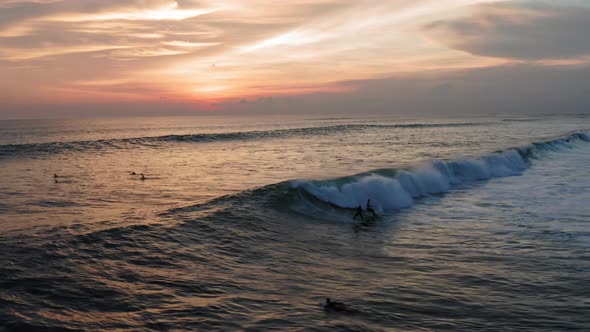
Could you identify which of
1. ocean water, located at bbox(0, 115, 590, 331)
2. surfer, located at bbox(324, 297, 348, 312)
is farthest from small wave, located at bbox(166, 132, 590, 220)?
surfer, located at bbox(324, 297, 348, 312)

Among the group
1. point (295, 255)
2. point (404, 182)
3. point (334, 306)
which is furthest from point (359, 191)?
point (334, 306)

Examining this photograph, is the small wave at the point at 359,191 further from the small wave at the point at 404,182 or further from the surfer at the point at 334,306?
the surfer at the point at 334,306

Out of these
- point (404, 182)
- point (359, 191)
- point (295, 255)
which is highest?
point (404, 182)

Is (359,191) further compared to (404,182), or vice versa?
(404,182)

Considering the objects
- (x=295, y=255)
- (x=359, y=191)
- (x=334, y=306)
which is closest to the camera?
(x=334, y=306)

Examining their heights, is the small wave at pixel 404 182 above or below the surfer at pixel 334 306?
above

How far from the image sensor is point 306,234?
1650 cm

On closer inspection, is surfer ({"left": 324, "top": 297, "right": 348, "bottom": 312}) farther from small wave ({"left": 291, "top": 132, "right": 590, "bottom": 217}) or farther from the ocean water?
small wave ({"left": 291, "top": 132, "right": 590, "bottom": 217})

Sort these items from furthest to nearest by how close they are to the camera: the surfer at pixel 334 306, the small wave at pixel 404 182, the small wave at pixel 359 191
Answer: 1. the small wave at pixel 404 182
2. the small wave at pixel 359 191
3. the surfer at pixel 334 306

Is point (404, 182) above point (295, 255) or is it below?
above

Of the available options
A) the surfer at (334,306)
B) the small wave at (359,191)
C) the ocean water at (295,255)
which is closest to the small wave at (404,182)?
the small wave at (359,191)

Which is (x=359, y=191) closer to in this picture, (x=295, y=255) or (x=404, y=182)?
(x=404, y=182)

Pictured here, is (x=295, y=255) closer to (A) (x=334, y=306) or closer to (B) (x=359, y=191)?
(A) (x=334, y=306)

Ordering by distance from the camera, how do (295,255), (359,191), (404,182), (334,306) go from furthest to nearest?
(404,182), (359,191), (295,255), (334,306)
